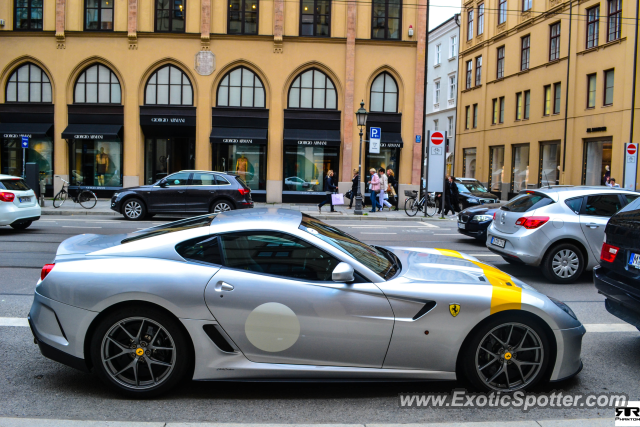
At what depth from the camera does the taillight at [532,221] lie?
8.76 meters

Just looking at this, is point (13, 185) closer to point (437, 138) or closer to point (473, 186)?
point (437, 138)

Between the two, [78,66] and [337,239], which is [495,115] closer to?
[78,66]

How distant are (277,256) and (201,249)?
1.93 feet

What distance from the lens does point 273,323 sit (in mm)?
4062

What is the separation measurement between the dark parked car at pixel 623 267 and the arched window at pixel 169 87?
78.8 ft

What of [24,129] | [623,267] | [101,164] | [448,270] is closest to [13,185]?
[448,270]

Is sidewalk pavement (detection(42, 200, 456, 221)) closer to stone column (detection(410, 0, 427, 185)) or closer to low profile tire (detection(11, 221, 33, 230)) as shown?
stone column (detection(410, 0, 427, 185))

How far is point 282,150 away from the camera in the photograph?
2708cm

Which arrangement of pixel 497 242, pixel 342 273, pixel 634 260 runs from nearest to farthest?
pixel 342 273
pixel 634 260
pixel 497 242

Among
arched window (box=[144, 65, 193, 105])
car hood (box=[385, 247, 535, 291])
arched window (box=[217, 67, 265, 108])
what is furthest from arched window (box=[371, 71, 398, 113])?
car hood (box=[385, 247, 535, 291])

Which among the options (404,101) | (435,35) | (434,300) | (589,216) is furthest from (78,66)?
(435,35)

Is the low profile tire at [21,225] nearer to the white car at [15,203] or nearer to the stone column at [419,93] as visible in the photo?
the white car at [15,203]

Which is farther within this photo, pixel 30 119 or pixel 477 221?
pixel 30 119

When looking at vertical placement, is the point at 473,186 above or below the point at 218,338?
above
